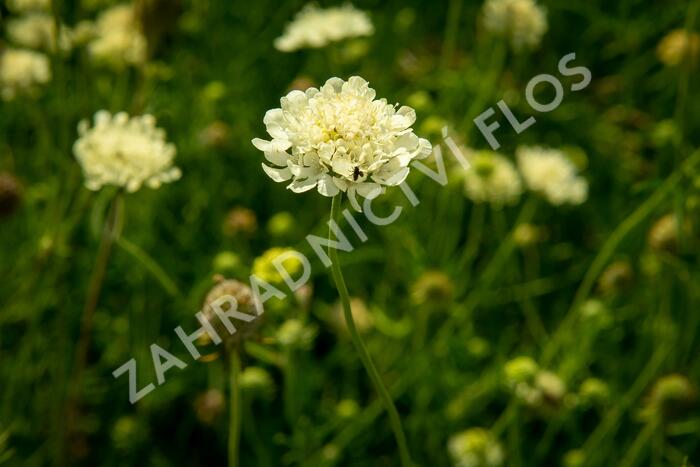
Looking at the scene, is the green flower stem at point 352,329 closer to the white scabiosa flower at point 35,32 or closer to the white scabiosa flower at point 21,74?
the white scabiosa flower at point 21,74

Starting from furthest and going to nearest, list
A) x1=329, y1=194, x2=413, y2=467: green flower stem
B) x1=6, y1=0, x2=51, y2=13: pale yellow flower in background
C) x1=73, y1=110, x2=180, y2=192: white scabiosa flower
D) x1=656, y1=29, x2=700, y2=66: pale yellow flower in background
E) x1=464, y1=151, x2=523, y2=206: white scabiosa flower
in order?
x1=6, y1=0, x2=51, y2=13: pale yellow flower in background
x1=656, y1=29, x2=700, y2=66: pale yellow flower in background
x1=464, y1=151, x2=523, y2=206: white scabiosa flower
x1=73, y1=110, x2=180, y2=192: white scabiosa flower
x1=329, y1=194, x2=413, y2=467: green flower stem

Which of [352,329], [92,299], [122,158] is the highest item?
[122,158]

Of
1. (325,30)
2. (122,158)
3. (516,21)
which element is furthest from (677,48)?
(122,158)

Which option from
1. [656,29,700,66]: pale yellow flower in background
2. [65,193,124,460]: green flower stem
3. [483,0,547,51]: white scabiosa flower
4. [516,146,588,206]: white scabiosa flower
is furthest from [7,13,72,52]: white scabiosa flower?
[656,29,700,66]: pale yellow flower in background

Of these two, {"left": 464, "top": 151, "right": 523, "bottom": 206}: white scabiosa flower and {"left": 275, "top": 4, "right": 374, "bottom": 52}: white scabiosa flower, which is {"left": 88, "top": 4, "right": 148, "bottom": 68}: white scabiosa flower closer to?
{"left": 275, "top": 4, "right": 374, "bottom": 52}: white scabiosa flower

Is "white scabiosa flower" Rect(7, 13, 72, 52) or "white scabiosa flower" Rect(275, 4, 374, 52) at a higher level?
"white scabiosa flower" Rect(7, 13, 72, 52)

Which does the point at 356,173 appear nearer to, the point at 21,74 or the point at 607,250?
the point at 607,250

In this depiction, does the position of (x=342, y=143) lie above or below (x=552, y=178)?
above
